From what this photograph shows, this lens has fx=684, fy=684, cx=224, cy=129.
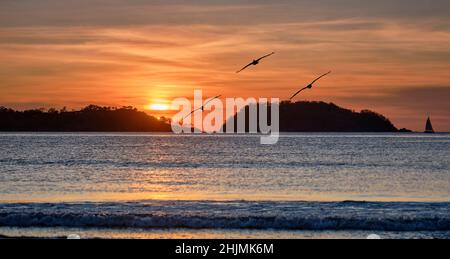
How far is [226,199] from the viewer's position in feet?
113

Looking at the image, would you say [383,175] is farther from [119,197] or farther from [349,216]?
[349,216]

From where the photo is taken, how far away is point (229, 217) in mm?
23906

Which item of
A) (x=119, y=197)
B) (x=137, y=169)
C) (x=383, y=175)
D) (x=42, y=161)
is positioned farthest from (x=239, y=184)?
(x=42, y=161)

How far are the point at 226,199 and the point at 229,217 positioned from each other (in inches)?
417

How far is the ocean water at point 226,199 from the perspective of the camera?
73.7 feet

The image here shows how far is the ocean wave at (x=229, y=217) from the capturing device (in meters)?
22.9

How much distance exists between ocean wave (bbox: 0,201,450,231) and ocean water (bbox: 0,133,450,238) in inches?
1.5

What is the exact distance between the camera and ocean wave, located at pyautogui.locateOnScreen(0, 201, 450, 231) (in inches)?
901

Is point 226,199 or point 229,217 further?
point 226,199

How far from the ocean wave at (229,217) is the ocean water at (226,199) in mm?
37
